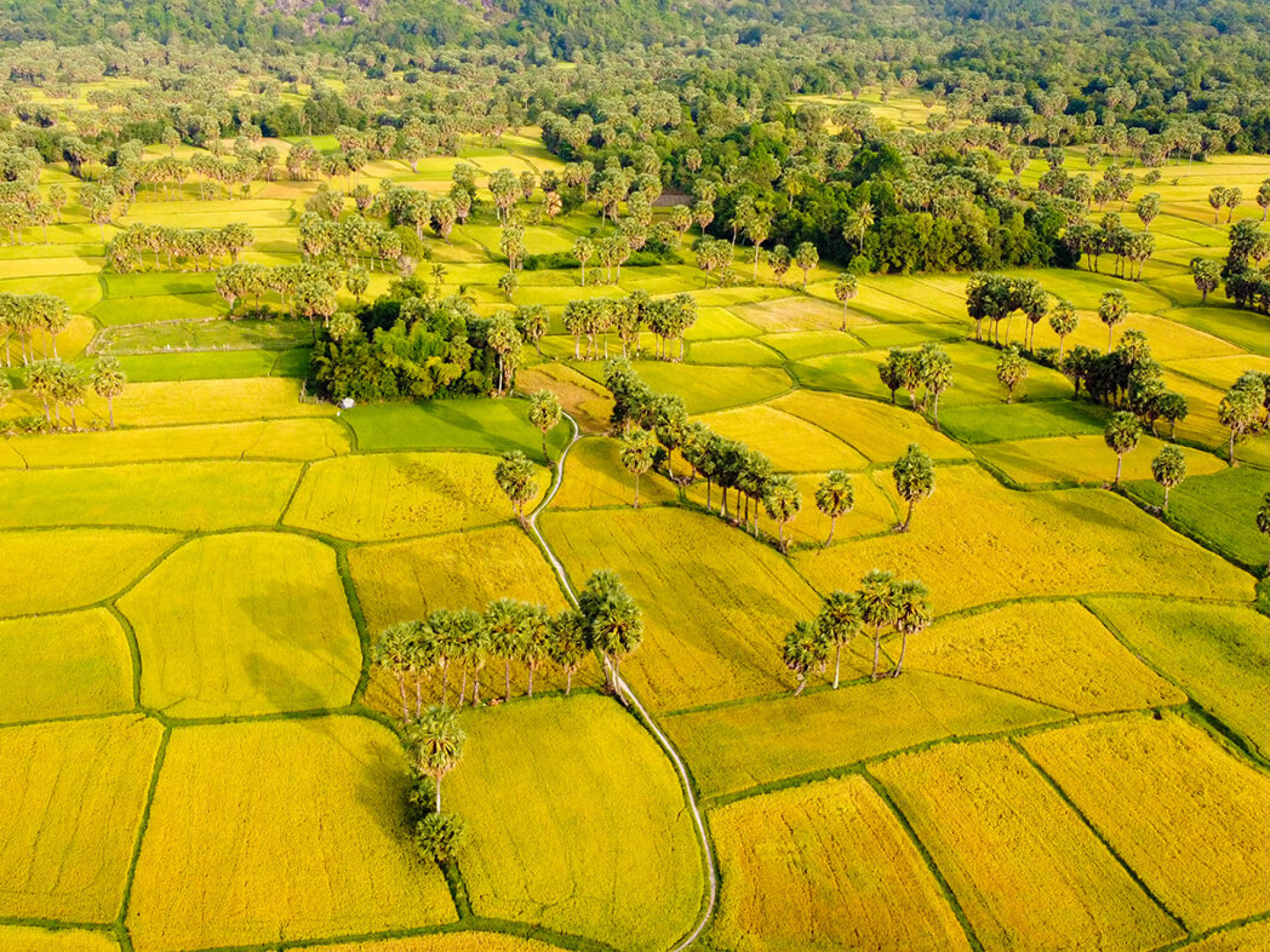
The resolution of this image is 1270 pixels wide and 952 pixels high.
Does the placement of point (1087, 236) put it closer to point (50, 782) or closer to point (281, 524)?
point (281, 524)

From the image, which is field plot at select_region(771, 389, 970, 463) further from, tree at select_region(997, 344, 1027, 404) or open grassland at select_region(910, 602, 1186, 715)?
open grassland at select_region(910, 602, 1186, 715)

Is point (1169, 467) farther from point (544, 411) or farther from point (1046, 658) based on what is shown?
point (544, 411)

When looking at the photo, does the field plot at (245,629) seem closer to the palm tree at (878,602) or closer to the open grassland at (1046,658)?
the palm tree at (878,602)

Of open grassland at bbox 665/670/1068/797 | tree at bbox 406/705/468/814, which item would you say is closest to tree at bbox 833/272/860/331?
open grassland at bbox 665/670/1068/797

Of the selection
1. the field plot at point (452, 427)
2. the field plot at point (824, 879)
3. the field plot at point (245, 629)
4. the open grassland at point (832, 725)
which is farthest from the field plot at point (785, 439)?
the field plot at point (824, 879)

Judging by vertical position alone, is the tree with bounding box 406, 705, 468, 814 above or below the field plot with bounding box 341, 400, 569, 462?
above

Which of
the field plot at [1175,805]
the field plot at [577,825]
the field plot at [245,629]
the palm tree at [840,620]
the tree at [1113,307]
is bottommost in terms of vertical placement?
the field plot at [245,629]

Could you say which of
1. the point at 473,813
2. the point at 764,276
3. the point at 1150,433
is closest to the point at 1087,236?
the point at 764,276
